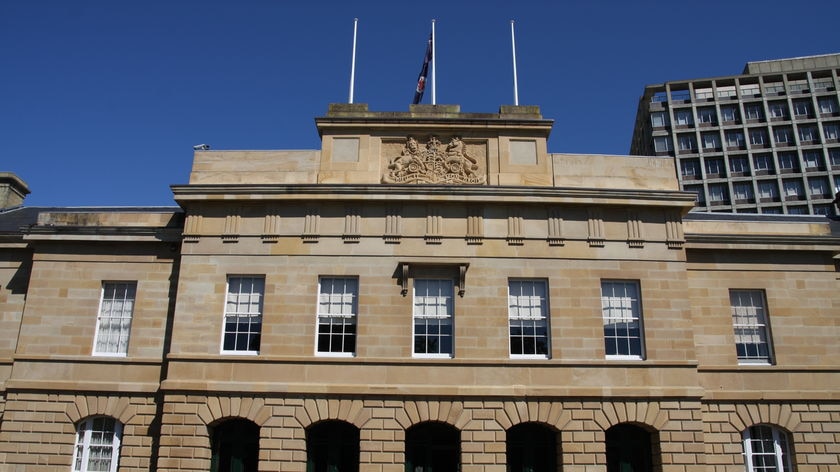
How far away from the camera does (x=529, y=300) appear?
1855 cm

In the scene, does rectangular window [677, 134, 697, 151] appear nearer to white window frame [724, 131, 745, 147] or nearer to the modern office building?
the modern office building

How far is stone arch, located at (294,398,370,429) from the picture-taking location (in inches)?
680

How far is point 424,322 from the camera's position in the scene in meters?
18.2

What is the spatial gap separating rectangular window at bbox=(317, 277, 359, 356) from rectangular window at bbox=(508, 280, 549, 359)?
4.14 meters

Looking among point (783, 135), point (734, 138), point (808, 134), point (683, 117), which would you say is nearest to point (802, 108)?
point (808, 134)

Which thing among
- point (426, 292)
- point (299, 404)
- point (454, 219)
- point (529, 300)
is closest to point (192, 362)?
point (299, 404)

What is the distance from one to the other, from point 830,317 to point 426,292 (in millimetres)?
11353

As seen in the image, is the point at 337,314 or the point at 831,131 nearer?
the point at 337,314

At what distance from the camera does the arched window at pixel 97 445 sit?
18.2 metres

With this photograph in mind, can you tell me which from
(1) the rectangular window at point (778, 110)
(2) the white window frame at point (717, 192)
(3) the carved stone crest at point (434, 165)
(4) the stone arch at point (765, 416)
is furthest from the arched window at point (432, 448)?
(1) the rectangular window at point (778, 110)

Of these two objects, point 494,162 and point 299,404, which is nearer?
point 299,404

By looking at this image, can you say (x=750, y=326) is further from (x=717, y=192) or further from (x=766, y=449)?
(x=717, y=192)

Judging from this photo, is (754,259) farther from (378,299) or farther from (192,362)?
(192,362)

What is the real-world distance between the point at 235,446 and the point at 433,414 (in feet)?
17.2
